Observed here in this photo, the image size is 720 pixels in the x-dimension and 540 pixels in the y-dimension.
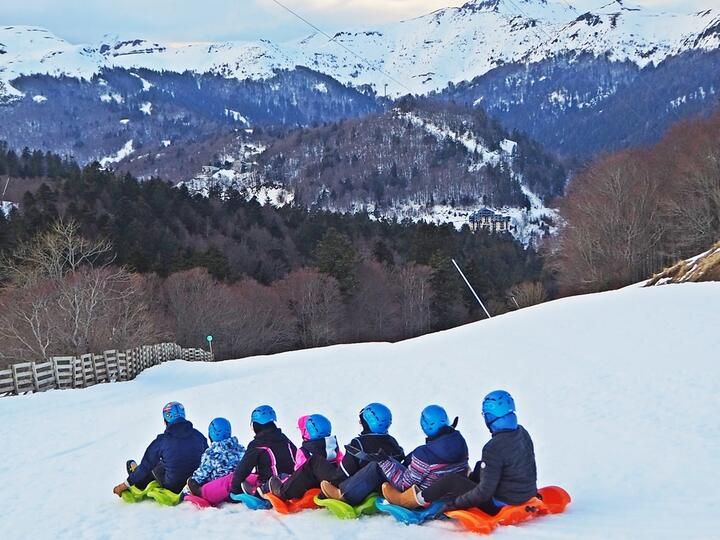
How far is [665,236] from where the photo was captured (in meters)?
56.5

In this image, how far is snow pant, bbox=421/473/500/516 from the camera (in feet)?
21.2

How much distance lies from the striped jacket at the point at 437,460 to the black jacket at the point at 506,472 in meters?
0.31

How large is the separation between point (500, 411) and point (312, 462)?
2.30 metres

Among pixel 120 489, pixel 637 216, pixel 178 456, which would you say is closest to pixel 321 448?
pixel 178 456

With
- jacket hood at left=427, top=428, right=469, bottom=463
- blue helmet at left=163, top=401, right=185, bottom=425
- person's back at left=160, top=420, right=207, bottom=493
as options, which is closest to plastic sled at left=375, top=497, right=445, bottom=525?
jacket hood at left=427, top=428, right=469, bottom=463

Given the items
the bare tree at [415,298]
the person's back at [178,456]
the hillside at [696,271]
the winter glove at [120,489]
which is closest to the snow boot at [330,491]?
the person's back at [178,456]

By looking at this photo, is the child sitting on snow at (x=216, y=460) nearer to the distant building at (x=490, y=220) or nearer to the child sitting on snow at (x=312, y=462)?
the child sitting on snow at (x=312, y=462)

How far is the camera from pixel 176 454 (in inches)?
334

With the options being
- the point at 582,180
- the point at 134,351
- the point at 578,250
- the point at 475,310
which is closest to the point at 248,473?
the point at 134,351

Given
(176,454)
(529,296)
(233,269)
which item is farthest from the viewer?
(233,269)

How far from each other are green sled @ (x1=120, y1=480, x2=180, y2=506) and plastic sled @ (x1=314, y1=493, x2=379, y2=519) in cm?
221

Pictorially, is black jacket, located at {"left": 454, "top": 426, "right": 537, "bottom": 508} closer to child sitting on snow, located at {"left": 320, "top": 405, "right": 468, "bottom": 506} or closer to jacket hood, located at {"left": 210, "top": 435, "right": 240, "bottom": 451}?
child sitting on snow, located at {"left": 320, "top": 405, "right": 468, "bottom": 506}

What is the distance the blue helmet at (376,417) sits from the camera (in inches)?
275

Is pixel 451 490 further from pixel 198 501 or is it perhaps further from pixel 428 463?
pixel 198 501
